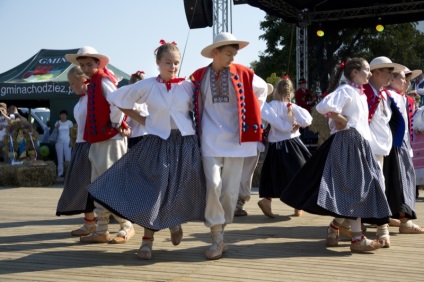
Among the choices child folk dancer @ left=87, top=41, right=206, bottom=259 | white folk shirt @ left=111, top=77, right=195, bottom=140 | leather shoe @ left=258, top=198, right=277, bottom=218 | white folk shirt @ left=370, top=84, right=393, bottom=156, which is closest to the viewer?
child folk dancer @ left=87, top=41, right=206, bottom=259

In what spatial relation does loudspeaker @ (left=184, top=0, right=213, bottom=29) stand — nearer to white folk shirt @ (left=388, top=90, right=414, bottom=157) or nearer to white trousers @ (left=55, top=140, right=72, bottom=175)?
white trousers @ (left=55, top=140, right=72, bottom=175)

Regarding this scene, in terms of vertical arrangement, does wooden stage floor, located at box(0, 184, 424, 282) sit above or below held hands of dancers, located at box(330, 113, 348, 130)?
below

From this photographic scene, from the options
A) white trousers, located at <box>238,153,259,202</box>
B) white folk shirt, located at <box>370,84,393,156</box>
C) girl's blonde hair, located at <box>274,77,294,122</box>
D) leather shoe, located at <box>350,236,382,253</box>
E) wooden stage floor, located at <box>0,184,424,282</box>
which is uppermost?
girl's blonde hair, located at <box>274,77,294,122</box>

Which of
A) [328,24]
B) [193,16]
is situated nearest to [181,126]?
[193,16]

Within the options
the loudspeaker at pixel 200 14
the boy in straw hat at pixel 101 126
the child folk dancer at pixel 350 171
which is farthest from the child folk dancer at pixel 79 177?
the loudspeaker at pixel 200 14

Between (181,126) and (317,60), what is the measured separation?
1591 centimetres

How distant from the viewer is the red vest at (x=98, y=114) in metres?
4.99

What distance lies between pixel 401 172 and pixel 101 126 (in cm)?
233

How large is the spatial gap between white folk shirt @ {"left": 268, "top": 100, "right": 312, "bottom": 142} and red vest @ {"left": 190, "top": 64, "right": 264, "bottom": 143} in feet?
6.99

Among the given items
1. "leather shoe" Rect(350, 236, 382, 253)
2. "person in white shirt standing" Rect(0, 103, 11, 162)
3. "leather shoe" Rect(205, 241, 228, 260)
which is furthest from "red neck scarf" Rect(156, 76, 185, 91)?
"person in white shirt standing" Rect(0, 103, 11, 162)

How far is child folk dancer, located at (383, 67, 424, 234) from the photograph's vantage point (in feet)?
17.5

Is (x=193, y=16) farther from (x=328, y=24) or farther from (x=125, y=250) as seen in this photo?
(x=125, y=250)

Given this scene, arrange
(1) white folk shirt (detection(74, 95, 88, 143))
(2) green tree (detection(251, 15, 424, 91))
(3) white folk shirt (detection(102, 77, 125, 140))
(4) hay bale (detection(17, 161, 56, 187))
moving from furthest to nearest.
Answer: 1. (2) green tree (detection(251, 15, 424, 91))
2. (4) hay bale (detection(17, 161, 56, 187))
3. (1) white folk shirt (detection(74, 95, 88, 143))
4. (3) white folk shirt (detection(102, 77, 125, 140))

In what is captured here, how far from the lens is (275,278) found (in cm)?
384
